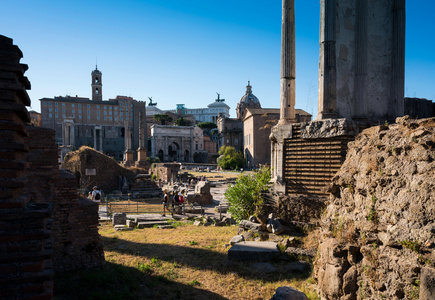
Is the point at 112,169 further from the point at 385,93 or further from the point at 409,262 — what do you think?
the point at 409,262

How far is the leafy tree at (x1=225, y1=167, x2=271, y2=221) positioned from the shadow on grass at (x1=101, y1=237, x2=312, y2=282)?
7.04 feet

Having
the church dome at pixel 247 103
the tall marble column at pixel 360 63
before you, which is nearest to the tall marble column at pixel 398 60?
the tall marble column at pixel 360 63

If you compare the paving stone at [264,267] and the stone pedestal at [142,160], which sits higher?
the stone pedestal at [142,160]

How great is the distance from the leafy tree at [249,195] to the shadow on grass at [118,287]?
3.86 meters

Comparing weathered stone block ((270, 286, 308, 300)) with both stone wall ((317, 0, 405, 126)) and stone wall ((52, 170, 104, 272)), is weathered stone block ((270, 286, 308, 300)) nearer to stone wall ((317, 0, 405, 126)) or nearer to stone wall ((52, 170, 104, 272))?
stone wall ((52, 170, 104, 272))

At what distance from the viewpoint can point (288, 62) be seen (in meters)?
9.25

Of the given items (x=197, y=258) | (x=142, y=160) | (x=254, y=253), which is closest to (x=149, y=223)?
(x=197, y=258)

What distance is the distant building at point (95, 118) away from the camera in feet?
234

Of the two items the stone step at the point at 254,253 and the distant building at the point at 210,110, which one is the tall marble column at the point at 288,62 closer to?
the stone step at the point at 254,253

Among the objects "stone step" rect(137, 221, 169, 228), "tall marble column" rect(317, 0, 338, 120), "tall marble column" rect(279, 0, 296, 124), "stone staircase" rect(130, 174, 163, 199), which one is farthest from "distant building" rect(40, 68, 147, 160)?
"tall marble column" rect(317, 0, 338, 120)

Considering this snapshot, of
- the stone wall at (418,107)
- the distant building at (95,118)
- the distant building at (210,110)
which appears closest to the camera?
the stone wall at (418,107)

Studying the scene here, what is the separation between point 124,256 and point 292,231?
4.53m

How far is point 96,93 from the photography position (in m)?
78.9

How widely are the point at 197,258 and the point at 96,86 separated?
273ft
